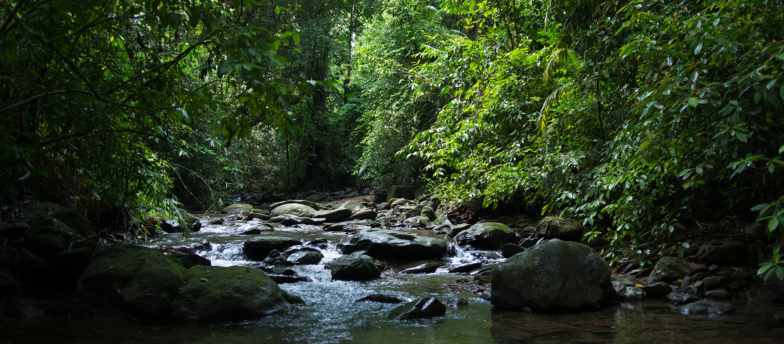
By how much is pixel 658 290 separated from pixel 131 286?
539cm

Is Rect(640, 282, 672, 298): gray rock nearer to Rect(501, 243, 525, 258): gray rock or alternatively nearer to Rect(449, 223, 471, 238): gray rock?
Rect(501, 243, 525, 258): gray rock

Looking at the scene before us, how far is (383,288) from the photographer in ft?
18.4

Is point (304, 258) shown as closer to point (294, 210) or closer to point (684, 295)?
point (684, 295)

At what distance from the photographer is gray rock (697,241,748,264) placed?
486cm

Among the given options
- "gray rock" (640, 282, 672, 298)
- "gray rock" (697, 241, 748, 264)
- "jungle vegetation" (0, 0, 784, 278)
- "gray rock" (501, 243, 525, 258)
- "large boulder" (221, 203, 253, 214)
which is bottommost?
"gray rock" (501, 243, 525, 258)

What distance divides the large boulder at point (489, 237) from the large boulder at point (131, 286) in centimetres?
502

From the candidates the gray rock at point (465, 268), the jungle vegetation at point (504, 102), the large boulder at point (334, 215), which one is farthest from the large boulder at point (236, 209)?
the gray rock at point (465, 268)

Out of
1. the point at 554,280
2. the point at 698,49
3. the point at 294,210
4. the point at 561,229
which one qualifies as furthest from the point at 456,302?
the point at 294,210

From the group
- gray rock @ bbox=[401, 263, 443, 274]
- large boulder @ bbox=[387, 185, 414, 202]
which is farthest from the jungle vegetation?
large boulder @ bbox=[387, 185, 414, 202]

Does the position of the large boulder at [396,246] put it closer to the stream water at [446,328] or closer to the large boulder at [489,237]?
the large boulder at [489,237]

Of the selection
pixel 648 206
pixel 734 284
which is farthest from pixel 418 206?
pixel 734 284

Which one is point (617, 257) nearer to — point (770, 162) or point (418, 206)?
point (770, 162)

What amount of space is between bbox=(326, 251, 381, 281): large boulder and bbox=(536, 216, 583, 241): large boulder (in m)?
3.14

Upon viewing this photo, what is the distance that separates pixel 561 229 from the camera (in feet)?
24.1
